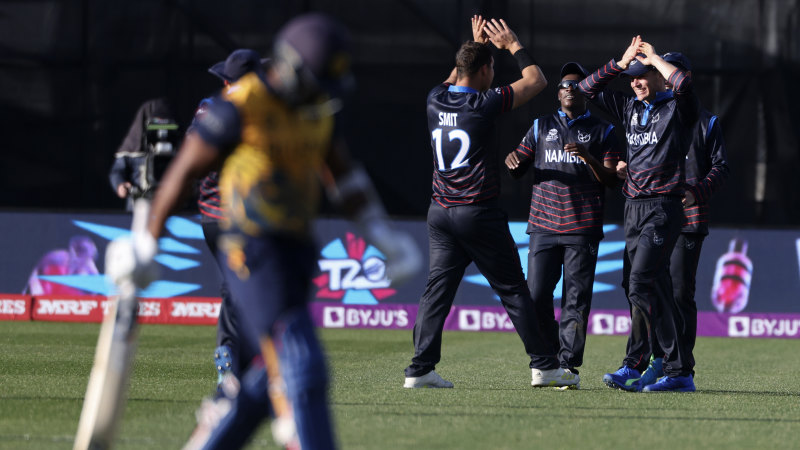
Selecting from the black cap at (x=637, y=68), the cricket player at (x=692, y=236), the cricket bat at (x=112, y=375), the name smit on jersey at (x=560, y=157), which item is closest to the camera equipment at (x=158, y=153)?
the cricket bat at (x=112, y=375)

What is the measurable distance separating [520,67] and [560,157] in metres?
1.09

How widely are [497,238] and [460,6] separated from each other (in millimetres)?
7818

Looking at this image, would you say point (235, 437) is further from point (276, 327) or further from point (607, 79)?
point (607, 79)

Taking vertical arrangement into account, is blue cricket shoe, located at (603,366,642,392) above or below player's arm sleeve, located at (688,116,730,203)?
below

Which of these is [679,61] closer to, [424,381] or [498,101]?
[498,101]

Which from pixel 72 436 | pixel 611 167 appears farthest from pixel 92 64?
pixel 72 436

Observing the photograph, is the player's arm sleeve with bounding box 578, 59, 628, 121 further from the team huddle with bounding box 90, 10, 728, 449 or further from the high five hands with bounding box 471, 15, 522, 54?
the high five hands with bounding box 471, 15, 522, 54

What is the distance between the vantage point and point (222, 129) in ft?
13.9

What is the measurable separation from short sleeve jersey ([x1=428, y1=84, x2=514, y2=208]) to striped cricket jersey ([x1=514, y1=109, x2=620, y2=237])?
0.73 m

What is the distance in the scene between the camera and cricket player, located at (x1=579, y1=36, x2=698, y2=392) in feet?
26.9

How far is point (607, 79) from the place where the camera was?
848cm

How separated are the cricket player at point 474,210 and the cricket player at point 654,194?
2.17ft

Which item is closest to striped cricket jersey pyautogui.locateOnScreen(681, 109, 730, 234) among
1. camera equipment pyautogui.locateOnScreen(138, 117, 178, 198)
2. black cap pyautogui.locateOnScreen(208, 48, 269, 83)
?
black cap pyautogui.locateOnScreen(208, 48, 269, 83)

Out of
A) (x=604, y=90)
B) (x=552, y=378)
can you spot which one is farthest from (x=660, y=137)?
(x=552, y=378)
